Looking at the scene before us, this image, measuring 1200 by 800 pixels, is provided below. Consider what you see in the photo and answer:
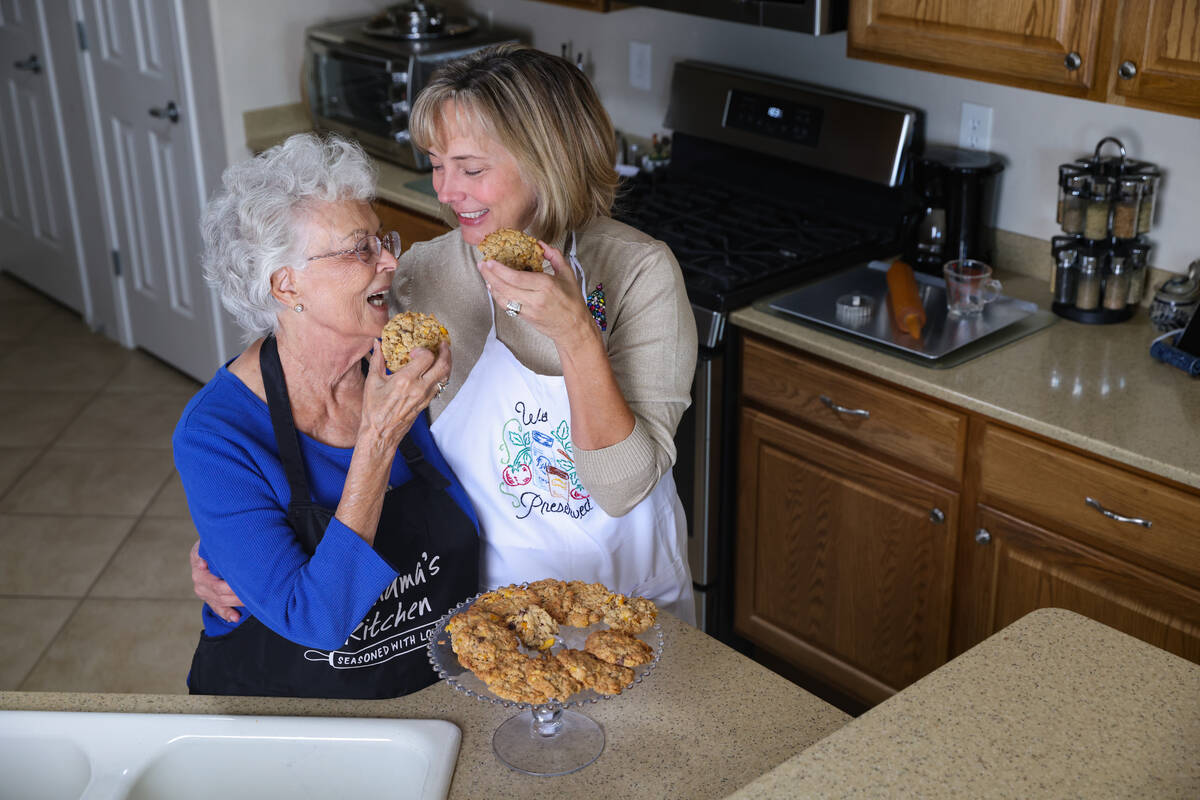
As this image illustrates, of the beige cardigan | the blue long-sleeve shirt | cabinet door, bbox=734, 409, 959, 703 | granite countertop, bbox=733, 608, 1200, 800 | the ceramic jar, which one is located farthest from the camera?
cabinet door, bbox=734, 409, 959, 703

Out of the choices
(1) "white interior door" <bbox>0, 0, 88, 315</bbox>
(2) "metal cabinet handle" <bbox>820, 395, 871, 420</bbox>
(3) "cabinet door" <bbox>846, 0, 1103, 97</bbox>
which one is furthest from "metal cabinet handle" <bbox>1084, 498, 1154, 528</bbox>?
(1) "white interior door" <bbox>0, 0, 88, 315</bbox>

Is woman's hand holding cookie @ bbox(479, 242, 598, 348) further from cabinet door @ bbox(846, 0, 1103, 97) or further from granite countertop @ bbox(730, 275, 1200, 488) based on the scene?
cabinet door @ bbox(846, 0, 1103, 97)

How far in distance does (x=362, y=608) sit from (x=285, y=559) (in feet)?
0.34

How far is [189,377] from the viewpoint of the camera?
4.30 metres

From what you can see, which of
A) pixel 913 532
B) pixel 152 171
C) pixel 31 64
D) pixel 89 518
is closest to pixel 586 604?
pixel 913 532

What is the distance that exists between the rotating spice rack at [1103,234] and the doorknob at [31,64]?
3712 mm

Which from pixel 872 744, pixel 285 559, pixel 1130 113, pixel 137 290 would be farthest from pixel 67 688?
pixel 1130 113

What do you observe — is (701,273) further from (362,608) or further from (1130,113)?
(362,608)

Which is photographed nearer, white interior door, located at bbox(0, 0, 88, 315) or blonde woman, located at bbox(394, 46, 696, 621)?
blonde woman, located at bbox(394, 46, 696, 621)

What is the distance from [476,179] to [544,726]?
0.76 m

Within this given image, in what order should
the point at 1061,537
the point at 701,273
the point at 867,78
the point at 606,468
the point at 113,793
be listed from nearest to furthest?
the point at 113,793 → the point at 606,468 → the point at 1061,537 → the point at 701,273 → the point at 867,78

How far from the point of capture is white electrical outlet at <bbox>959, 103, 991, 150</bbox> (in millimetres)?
2553

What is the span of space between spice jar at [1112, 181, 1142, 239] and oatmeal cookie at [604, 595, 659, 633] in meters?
1.47

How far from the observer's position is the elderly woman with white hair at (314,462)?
1.37m
